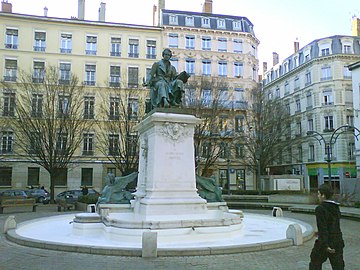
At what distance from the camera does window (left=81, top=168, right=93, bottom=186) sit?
42938 millimetres

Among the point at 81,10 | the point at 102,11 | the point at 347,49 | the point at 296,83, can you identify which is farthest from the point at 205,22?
the point at 347,49

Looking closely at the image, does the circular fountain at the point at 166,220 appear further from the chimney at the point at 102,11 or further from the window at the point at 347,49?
the window at the point at 347,49

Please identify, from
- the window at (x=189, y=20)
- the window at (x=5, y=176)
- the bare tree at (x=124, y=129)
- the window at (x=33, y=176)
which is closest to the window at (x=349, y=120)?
the window at (x=189, y=20)

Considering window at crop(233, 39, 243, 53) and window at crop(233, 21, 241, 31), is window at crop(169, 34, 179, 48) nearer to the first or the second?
window at crop(233, 39, 243, 53)

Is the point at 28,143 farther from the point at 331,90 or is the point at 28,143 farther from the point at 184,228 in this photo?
the point at 331,90

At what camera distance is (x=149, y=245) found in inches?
343

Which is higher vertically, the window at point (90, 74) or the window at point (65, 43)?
the window at point (65, 43)

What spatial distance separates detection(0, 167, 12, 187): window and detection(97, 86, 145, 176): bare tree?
11.2m

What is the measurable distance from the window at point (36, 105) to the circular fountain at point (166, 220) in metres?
19.4

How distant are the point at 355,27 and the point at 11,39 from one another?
44.5m

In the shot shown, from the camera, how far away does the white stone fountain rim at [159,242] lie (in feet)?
29.6

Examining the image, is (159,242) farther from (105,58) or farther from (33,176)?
(105,58)

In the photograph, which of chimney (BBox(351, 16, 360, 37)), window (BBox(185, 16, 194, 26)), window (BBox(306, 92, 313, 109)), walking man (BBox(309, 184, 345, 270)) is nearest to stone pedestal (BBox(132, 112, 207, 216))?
walking man (BBox(309, 184, 345, 270))

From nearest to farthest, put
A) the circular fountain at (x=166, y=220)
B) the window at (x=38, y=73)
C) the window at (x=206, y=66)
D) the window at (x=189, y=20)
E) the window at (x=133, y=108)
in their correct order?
the circular fountain at (x=166, y=220), the window at (x=133, y=108), the window at (x=38, y=73), the window at (x=206, y=66), the window at (x=189, y=20)
